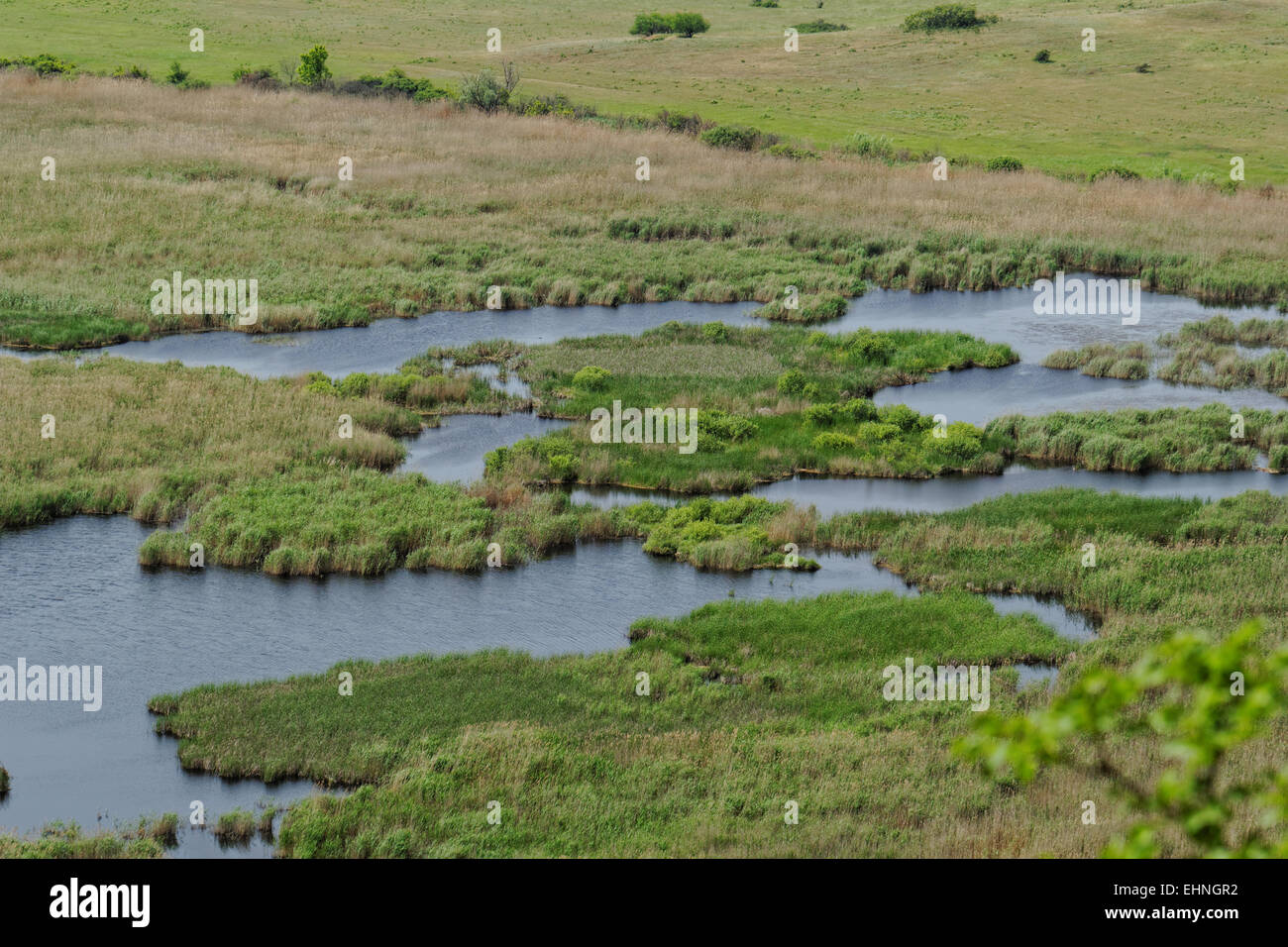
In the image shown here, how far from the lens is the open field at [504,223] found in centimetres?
5782

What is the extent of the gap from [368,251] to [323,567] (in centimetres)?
3292

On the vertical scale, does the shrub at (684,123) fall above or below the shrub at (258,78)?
below

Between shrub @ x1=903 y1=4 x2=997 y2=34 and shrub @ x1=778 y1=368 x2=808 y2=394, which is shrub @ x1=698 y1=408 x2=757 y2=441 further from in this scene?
shrub @ x1=903 y1=4 x2=997 y2=34

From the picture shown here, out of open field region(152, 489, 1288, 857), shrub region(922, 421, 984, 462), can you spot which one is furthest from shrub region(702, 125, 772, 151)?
open field region(152, 489, 1288, 857)

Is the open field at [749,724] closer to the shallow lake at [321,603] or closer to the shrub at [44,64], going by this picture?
the shallow lake at [321,603]

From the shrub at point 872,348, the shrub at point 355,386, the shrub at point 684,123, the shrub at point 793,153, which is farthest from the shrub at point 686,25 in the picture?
the shrub at point 355,386

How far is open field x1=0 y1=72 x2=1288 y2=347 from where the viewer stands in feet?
190

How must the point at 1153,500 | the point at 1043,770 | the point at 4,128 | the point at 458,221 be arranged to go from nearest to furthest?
the point at 1043,770 → the point at 1153,500 → the point at 458,221 → the point at 4,128

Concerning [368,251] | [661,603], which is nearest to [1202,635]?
[661,603]

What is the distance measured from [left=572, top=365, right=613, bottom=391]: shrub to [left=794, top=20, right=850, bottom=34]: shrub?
94.2 meters

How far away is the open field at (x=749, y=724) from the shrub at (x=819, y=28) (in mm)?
107050

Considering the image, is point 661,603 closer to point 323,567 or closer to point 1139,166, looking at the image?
point 323,567

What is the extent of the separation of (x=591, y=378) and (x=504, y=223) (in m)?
24.5
